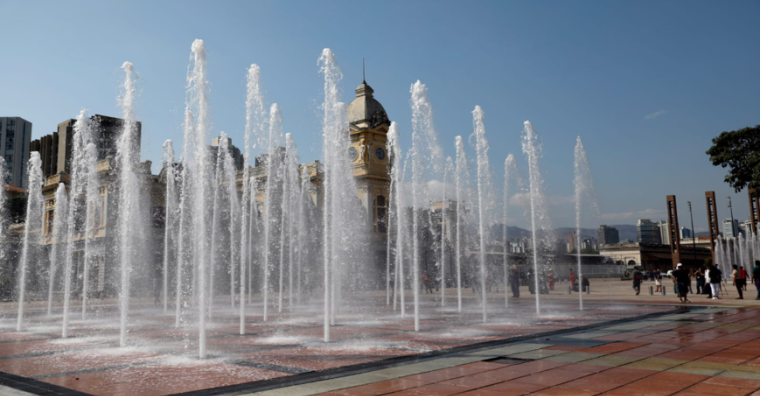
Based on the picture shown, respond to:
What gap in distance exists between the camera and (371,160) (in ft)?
136

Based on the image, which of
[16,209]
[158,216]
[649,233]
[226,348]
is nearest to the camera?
[226,348]

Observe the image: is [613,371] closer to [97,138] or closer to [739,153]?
[739,153]

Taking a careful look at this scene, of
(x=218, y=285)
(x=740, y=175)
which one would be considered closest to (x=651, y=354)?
(x=740, y=175)

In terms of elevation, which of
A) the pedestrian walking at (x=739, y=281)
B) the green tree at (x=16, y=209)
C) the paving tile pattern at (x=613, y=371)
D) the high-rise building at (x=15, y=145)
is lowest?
the paving tile pattern at (x=613, y=371)

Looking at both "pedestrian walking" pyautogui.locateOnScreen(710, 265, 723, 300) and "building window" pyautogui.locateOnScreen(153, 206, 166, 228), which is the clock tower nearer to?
"building window" pyautogui.locateOnScreen(153, 206, 166, 228)

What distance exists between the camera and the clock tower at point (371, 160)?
40938mm

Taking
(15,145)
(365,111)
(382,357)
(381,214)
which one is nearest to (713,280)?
(382,357)

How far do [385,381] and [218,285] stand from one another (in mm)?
32571

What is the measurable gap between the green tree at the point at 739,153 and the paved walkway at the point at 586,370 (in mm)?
17164

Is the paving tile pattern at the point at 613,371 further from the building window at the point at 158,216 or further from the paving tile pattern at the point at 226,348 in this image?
the building window at the point at 158,216

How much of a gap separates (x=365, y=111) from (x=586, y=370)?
36488 millimetres

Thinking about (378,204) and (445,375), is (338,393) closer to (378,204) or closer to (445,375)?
(445,375)

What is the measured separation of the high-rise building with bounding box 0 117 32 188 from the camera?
87062 millimetres

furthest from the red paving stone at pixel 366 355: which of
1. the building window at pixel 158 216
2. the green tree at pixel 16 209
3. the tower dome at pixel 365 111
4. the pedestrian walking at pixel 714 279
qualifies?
the green tree at pixel 16 209
